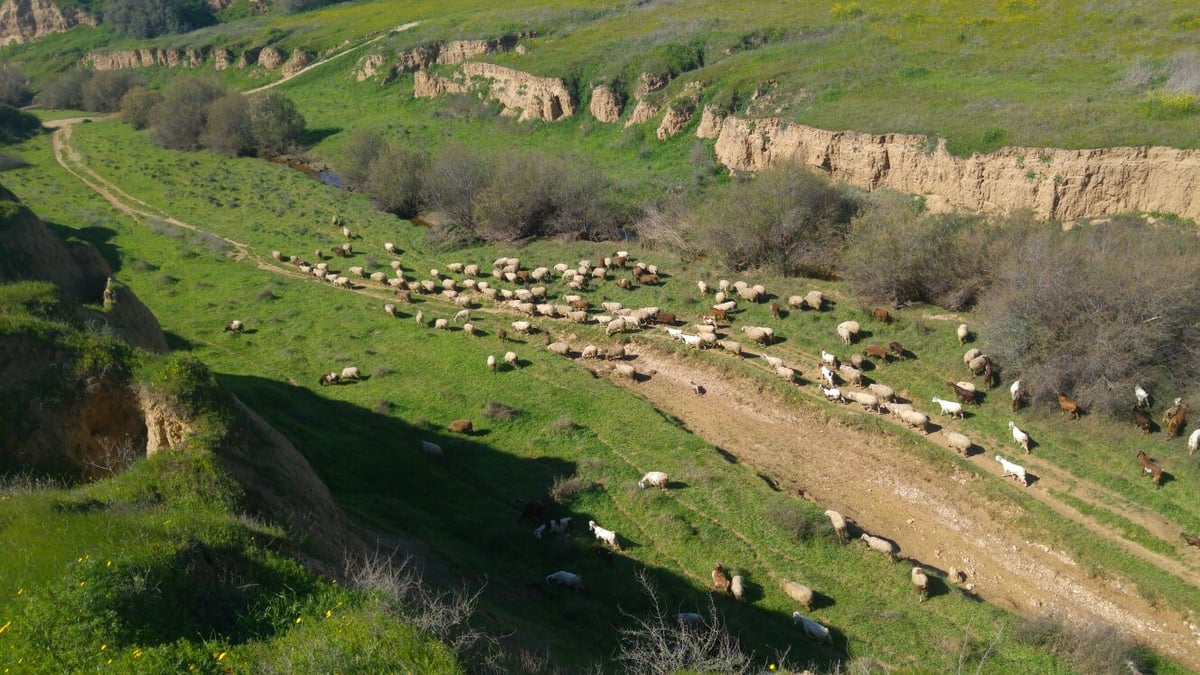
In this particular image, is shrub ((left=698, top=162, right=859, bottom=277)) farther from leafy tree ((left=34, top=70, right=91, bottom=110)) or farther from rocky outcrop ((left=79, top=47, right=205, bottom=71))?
leafy tree ((left=34, top=70, right=91, bottom=110))

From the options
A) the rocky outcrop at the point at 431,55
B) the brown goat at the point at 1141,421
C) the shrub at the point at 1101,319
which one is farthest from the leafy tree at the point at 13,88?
the brown goat at the point at 1141,421

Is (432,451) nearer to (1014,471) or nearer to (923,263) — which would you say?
(1014,471)

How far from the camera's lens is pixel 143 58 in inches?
3912

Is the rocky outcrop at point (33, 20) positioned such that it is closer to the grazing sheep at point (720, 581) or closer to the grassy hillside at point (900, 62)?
the grassy hillside at point (900, 62)

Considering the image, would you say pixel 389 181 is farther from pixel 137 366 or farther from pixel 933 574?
pixel 933 574

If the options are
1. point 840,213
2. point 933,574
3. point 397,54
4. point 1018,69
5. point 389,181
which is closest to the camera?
point 933,574

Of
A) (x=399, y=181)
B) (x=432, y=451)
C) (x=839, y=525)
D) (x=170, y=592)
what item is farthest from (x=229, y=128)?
(x=170, y=592)

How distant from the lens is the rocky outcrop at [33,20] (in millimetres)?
118312

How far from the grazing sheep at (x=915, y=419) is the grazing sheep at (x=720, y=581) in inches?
370

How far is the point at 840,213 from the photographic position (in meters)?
33.4

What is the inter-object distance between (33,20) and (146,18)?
1051 inches

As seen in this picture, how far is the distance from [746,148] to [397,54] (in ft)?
160

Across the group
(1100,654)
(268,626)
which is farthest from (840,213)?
(268,626)

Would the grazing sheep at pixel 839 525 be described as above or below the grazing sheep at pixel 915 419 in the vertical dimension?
below
